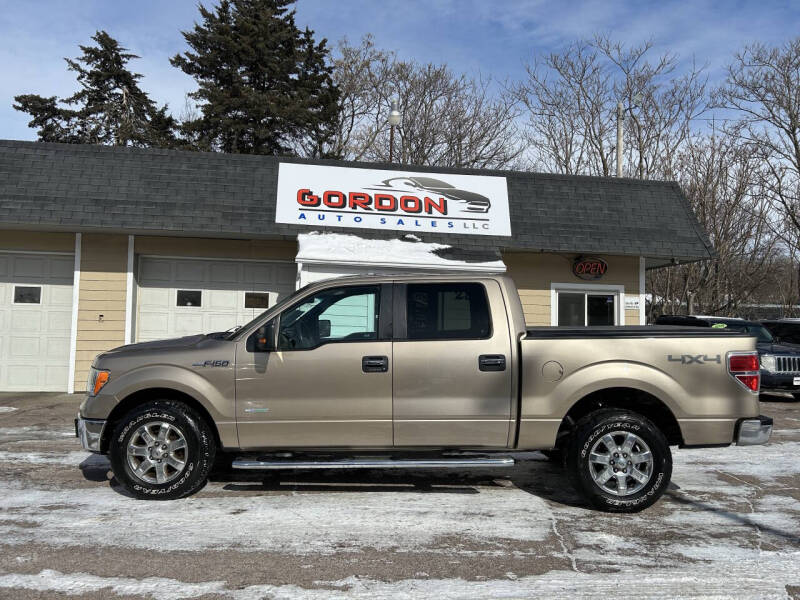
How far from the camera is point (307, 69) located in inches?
1250

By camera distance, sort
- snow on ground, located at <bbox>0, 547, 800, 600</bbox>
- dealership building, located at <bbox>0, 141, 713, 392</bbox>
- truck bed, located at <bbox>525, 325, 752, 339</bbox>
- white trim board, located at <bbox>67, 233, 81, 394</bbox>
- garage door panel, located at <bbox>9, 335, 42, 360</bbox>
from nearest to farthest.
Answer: snow on ground, located at <bbox>0, 547, 800, 600</bbox> → truck bed, located at <bbox>525, 325, 752, 339</bbox> → dealership building, located at <bbox>0, 141, 713, 392</bbox> → white trim board, located at <bbox>67, 233, 81, 394</bbox> → garage door panel, located at <bbox>9, 335, 42, 360</bbox>

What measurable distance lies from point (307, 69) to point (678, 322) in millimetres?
23714

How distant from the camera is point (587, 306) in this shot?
43.6ft

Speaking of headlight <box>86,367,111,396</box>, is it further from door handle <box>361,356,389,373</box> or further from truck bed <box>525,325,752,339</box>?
truck bed <box>525,325,752,339</box>

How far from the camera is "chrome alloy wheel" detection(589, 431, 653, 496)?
516cm

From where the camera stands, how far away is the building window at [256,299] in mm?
12492

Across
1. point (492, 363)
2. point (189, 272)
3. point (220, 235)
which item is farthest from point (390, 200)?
point (492, 363)

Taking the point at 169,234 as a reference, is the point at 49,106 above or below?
A: above

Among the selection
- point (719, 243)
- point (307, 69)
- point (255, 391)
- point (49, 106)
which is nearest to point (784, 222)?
point (719, 243)

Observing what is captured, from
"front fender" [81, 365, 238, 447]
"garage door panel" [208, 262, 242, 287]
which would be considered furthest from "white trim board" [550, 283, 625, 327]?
"front fender" [81, 365, 238, 447]

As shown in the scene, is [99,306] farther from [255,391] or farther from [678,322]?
[678,322]

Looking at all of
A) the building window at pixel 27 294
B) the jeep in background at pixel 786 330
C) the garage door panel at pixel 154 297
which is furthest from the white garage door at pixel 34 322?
the jeep in background at pixel 786 330

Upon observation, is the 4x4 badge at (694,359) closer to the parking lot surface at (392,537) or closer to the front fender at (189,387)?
the parking lot surface at (392,537)

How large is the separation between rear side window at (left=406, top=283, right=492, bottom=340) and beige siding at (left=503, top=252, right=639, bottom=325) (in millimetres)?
7685
